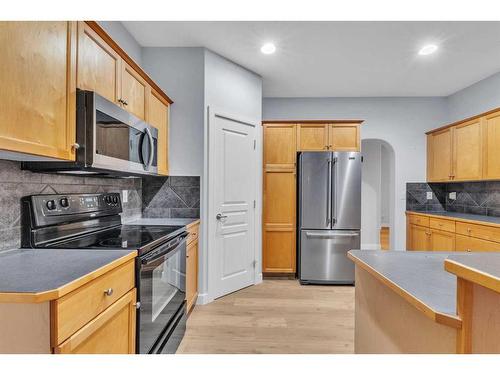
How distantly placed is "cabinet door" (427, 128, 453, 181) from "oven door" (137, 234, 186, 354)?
3.77 m

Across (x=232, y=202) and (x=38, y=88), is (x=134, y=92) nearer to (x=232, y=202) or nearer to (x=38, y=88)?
(x=38, y=88)

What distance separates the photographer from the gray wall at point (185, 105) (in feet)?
10.0

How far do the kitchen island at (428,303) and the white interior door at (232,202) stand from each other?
1804mm

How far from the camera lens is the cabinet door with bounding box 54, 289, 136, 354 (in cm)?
101

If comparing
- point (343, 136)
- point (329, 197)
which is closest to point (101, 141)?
point (329, 197)

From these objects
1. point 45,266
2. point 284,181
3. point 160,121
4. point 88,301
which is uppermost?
point 160,121

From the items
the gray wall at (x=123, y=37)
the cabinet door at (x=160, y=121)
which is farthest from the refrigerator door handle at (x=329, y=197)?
the gray wall at (x=123, y=37)

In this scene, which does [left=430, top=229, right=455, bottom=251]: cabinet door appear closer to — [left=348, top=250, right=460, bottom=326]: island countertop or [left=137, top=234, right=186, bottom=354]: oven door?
[left=348, top=250, right=460, bottom=326]: island countertop

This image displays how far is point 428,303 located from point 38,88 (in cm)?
163

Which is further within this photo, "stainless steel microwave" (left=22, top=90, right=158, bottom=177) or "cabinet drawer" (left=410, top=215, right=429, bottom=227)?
"cabinet drawer" (left=410, top=215, right=429, bottom=227)

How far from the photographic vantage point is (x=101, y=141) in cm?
160

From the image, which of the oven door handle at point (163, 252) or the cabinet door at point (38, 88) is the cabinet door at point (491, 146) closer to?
the oven door handle at point (163, 252)

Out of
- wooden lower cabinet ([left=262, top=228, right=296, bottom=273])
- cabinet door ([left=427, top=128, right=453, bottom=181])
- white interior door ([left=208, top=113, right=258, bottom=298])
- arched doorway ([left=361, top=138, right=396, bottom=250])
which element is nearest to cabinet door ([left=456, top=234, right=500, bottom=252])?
cabinet door ([left=427, top=128, right=453, bottom=181])
